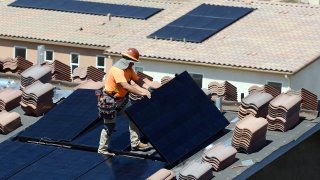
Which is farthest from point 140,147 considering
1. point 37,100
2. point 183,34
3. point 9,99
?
point 183,34

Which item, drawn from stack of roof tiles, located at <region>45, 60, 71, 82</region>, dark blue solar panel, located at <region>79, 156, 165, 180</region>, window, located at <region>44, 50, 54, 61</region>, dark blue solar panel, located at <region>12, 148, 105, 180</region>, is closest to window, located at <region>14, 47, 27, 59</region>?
window, located at <region>44, 50, 54, 61</region>

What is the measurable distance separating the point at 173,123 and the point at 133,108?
923 mm

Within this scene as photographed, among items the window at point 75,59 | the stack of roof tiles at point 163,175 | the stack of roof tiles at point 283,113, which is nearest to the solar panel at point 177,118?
the stack of roof tiles at point 283,113

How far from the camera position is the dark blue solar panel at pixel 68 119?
3152 cm

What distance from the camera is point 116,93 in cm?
3042

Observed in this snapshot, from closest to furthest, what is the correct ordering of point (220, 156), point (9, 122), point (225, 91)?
point (220, 156)
point (9, 122)
point (225, 91)

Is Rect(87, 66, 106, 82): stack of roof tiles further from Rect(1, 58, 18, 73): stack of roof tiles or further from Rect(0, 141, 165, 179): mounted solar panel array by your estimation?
Rect(0, 141, 165, 179): mounted solar panel array

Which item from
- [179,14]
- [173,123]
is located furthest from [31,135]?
[179,14]

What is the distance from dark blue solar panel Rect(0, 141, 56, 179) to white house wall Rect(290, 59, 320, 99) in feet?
118

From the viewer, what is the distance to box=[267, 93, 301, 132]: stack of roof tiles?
31656 millimetres

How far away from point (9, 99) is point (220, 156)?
5.92 meters

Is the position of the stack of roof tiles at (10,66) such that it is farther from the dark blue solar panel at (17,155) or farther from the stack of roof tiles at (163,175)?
the stack of roof tiles at (163,175)

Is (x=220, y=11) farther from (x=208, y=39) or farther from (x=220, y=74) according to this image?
(x=220, y=74)

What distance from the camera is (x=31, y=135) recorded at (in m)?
31.6
